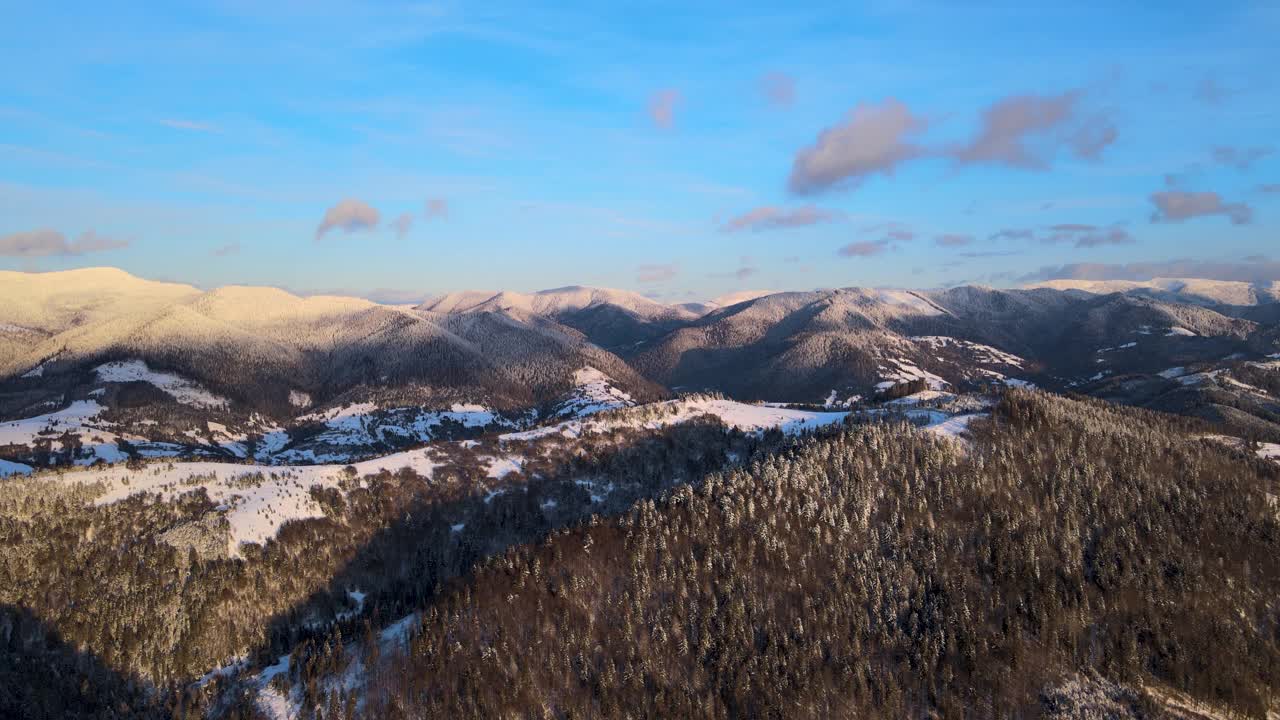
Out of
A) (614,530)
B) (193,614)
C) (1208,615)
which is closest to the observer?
(1208,615)

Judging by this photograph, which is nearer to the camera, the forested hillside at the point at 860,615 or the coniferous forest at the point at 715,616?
the forested hillside at the point at 860,615

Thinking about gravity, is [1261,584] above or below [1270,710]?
above

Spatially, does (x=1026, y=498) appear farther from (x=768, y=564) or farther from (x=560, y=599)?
(x=560, y=599)

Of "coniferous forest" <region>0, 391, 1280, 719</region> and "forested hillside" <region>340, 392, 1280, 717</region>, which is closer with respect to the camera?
"forested hillside" <region>340, 392, 1280, 717</region>

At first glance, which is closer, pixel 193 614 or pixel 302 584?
pixel 193 614

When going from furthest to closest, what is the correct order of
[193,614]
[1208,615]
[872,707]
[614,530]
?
[614,530] → [193,614] → [1208,615] → [872,707]

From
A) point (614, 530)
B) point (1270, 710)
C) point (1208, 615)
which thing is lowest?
point (1270, 710)

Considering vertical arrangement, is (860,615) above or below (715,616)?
above

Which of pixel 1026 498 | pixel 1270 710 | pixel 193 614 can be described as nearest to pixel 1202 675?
pixel 1270 710

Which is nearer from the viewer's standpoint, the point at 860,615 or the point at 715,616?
the point at 860,615
